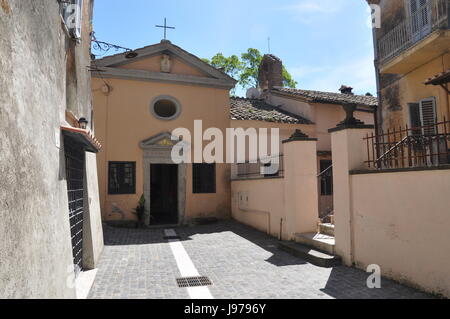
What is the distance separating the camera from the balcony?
27.1ft

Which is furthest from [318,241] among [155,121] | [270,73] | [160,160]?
[270,73]

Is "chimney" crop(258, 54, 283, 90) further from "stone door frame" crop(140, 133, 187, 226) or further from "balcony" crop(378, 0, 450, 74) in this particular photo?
"balcony" crop(378, 0, 450, 74)

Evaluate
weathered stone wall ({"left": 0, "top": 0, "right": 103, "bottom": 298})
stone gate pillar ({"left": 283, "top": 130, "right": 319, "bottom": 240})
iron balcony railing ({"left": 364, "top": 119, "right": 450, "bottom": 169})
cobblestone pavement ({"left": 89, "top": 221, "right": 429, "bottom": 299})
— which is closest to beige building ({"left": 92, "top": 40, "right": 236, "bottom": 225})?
cobblestone pavement ({"left": 89, "top": 221, "right": 429, "bottom": 299})

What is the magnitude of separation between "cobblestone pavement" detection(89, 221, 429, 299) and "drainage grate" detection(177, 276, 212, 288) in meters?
0.13

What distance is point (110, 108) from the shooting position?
12812mm

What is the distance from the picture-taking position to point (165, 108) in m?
14.5

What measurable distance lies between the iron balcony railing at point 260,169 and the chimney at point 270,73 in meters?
7.70

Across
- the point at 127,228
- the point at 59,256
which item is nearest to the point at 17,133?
the point at 59,256

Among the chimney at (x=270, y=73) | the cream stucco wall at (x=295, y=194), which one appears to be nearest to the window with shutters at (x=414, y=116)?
the cream stucco wall at (x=295, y=194)

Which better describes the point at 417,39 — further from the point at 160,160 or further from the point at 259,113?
the point at 160,160

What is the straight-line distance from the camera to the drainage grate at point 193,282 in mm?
5734

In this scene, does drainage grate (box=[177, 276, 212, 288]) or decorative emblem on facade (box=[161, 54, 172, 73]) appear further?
decorative emblem on facade (box=[161, 54, 172, 73])

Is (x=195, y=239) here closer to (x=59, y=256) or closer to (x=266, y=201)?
(x=266, y=201)
